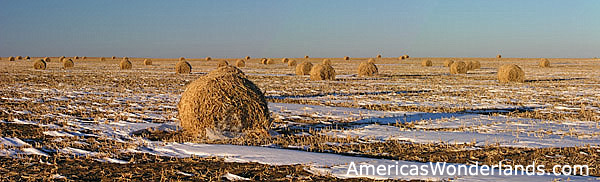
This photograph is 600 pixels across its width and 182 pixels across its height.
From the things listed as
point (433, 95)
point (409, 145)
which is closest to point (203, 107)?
point (409, 145)

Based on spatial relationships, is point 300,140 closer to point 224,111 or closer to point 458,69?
point 224,111

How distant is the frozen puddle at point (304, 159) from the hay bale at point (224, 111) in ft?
2.77

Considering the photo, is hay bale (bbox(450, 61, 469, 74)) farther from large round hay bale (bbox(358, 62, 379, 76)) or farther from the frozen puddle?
the frozen puddle

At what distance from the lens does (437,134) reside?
10.7m

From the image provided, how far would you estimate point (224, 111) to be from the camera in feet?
34.1

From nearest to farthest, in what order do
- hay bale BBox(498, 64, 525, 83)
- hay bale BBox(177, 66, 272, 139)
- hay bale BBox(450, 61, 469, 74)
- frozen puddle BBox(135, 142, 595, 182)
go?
frozen puddle BBox(135, 142, 595, 182), hay bale BBox(177, 66, 272, 139), hay bale BBox(498, 64, 525, 83), hay bale BBox(450, 61, 469, 74)

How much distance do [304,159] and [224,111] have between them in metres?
2.77

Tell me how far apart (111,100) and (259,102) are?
899cm

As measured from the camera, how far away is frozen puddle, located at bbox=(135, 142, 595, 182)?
277 inches

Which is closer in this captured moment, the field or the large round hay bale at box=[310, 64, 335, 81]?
the field

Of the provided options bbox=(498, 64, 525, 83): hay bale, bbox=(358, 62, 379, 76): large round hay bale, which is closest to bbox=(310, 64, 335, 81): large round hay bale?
bbox=(358, 62, 379, 76): large round hay bale

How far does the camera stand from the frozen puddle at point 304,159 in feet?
23.1

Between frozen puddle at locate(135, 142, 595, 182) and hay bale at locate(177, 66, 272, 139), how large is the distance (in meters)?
0.84

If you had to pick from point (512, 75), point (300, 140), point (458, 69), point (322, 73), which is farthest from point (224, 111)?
point (458, 69)
